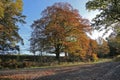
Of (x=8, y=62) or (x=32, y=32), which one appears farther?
(x=32, y=32)

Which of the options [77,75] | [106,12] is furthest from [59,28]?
[77,75]

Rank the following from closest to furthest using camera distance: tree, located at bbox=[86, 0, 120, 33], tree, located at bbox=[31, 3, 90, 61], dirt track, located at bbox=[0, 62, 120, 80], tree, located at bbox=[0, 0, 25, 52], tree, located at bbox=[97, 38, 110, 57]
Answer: dirt track, located at bbox=[0, 62, 120, 80], tree, located at bbox=[86, 0, 120, 33], tree, located at bbox=[0, 0, 25, 52], tree, located at bbox=[31, 3, 90, 61], tree, located at bbox=[97, 38, 110, 57]

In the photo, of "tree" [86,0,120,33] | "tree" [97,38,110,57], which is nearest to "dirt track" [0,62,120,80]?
"tree" [86,0,120,33]

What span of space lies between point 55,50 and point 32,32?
198 inches

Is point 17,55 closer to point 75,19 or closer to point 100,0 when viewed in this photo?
point 75,19

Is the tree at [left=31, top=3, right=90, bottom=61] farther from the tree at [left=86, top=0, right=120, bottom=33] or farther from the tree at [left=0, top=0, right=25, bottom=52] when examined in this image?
the tree at [left=86, top=0, right=120, bottom=33]

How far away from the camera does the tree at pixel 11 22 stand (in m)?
38.1

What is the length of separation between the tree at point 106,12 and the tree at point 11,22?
11231 mm

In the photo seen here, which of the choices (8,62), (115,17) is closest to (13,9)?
(8,62)

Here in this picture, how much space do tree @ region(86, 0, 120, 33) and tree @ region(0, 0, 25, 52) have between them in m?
11.2

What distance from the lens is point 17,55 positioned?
44.5 metres

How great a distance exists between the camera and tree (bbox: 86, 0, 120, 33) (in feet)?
97.7

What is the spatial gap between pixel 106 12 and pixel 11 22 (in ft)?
51.1

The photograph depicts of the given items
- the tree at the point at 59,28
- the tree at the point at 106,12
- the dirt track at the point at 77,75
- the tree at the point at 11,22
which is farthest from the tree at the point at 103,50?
the dirt track at the point at 77,75
